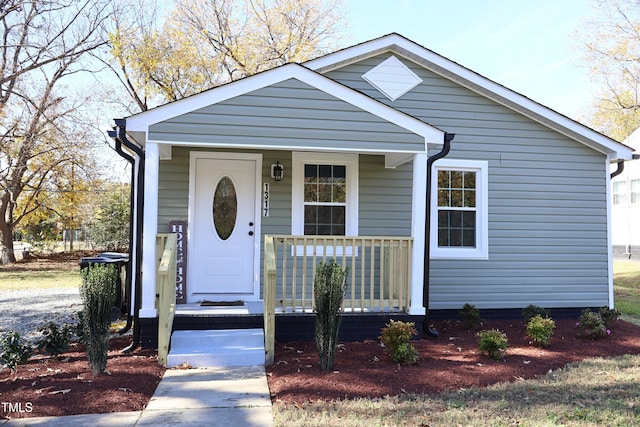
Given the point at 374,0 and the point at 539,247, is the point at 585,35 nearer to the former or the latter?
the point at 374,0

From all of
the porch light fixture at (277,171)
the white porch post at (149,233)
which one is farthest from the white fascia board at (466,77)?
the white porch post at (149,233)

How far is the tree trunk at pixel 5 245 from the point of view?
17.9m

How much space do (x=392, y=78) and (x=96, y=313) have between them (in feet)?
18.0

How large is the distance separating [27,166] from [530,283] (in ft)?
56.5

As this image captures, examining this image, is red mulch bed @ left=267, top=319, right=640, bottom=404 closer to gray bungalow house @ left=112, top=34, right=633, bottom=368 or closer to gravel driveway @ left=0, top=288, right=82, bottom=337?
gray bungalow house @ left=112, top=34, right=633, bottom=368

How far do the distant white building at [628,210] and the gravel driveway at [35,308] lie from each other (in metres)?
19.9

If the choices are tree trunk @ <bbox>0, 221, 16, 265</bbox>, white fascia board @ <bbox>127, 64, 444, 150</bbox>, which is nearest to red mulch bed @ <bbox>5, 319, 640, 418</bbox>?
white fascia board @ <bbox>127, 64, 444, 150</bbox>

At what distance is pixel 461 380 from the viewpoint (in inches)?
176

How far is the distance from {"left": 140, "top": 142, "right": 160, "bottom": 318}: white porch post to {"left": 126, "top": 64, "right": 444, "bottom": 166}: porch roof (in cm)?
31

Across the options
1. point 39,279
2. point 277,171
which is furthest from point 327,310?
point 39,279

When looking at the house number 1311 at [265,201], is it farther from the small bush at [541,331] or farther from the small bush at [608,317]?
the small bush at [608,317]

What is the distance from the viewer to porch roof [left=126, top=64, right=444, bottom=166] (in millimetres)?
5422

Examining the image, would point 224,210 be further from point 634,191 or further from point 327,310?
point 634,191

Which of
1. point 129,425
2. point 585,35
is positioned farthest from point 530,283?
point 585,35
